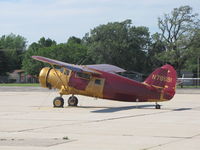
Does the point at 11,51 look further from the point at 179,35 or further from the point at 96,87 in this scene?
the point at 96,87

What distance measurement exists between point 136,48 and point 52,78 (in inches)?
2995

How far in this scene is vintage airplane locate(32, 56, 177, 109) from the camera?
24562 mm

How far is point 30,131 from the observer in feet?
49.4

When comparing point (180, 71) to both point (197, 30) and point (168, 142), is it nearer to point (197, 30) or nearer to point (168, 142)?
point (197, 30)

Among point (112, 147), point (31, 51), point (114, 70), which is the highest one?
point (31, 51)

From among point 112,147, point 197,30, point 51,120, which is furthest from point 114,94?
point 197,30

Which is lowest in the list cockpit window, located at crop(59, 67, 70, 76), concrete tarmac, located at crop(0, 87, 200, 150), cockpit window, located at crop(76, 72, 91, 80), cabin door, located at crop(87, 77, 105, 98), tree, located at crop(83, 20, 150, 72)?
concrete tarmac, located at crop(0, 87, 200, 150)

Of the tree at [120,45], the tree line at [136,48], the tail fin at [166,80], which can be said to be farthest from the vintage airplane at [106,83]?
the tree at [120,45]

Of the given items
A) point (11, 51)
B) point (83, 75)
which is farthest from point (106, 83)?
point (11, 51)

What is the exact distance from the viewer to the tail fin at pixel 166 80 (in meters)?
24.4

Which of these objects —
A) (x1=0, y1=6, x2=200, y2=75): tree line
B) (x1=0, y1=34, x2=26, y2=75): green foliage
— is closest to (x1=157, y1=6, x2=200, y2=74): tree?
(x1=0, y1=6, x2=200, y2=75): tree line

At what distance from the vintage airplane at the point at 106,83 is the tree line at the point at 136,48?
5036cm

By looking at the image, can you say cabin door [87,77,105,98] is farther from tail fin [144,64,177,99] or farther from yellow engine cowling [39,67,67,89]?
tail fin [144,64,177,99]

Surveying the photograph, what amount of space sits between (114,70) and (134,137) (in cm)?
1631
